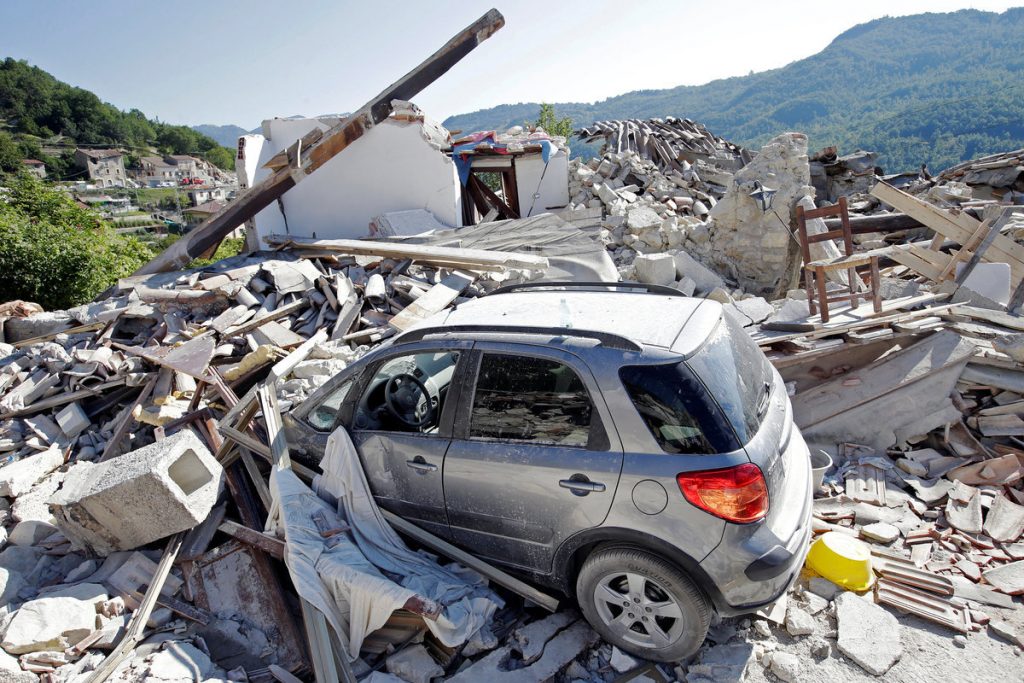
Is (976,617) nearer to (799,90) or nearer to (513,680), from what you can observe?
(513,680)

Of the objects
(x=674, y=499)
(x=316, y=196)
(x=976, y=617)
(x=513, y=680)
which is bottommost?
(x=976, y=617)

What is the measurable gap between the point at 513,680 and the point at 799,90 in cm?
19843

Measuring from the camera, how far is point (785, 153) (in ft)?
30.0

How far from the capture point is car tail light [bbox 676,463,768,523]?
2635 mm

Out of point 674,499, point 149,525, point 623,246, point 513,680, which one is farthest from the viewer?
point 623,246

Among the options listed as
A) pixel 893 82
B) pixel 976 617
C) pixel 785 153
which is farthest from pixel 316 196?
pixel 893 82

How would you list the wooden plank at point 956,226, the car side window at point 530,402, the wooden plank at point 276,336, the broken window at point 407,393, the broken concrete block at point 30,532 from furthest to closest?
the wooden plank at point 276,336 < the wooden plank at point 956,226 < the broken concrete block at point 30,532 < the broken window at point 407,393 < the car side window at point 530,402

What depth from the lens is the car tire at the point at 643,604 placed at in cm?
284

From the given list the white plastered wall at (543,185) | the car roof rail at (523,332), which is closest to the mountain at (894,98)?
the white plastered wall at (543,185)

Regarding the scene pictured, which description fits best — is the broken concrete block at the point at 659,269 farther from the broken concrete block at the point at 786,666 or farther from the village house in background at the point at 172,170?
the village house in background at the point at 172,170

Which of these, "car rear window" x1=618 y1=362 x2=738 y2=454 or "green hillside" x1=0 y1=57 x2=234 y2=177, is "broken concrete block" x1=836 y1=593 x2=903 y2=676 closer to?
"car rear window" x1=618 y1=362 x2=738 y2=454

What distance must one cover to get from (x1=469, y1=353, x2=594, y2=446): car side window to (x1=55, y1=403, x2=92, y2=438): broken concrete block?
580 centimetres

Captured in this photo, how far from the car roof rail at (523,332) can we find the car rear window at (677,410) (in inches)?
6.1

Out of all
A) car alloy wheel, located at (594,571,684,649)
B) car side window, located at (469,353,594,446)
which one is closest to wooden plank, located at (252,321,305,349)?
car side window, located at (469,353,594,446)
